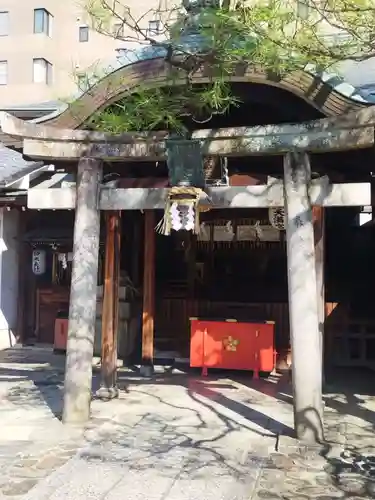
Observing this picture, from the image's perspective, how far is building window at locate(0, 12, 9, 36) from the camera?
38938mm

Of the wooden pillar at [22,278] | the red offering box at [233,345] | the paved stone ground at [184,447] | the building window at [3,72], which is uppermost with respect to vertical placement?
the building window at [3,72]

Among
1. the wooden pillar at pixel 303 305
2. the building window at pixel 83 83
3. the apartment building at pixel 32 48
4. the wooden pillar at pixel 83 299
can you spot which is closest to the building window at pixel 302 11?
the wooden pillar at pixel 303 305

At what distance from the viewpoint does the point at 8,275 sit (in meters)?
13.5

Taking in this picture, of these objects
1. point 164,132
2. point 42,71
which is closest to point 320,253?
point 164,132

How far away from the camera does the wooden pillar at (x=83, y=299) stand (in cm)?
686

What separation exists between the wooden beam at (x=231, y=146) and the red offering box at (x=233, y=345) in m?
4.06

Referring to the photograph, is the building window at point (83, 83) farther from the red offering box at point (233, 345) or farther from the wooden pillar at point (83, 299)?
the red offering box at point (233, 345)

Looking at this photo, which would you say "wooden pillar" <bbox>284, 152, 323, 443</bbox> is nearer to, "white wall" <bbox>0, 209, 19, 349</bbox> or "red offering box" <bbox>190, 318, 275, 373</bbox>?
"red offering box" <bbox>190, 318, 275, 373</bbox>

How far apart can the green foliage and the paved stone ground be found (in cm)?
371

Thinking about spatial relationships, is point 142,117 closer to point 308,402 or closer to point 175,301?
point 308,402

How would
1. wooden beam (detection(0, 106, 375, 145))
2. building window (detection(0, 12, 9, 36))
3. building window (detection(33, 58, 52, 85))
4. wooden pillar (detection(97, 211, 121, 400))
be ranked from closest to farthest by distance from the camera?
wooden beam (detection(0, 106, 375, 145))
wooden pillar (detection(97, 211, 121, 400))
building window (detection(33, 58, 52, 85))
building window (detection(0, 12, 9, 36))

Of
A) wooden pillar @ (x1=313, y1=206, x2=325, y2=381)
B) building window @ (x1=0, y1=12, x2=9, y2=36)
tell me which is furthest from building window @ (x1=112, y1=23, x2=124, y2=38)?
building window @ (x1=0, y1=12, x2=9, y2=36)

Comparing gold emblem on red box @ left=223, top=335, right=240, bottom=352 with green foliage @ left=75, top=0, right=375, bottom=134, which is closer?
green foliage @ left=75, top=0, right=375, bottom=134

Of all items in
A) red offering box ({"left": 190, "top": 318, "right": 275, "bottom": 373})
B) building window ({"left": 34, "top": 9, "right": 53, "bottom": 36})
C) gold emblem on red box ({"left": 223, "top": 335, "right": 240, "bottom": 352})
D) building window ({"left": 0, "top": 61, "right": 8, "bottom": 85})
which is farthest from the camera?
building window ({"left": 0, "top": 61, "right": 8, "bottom": 85})
